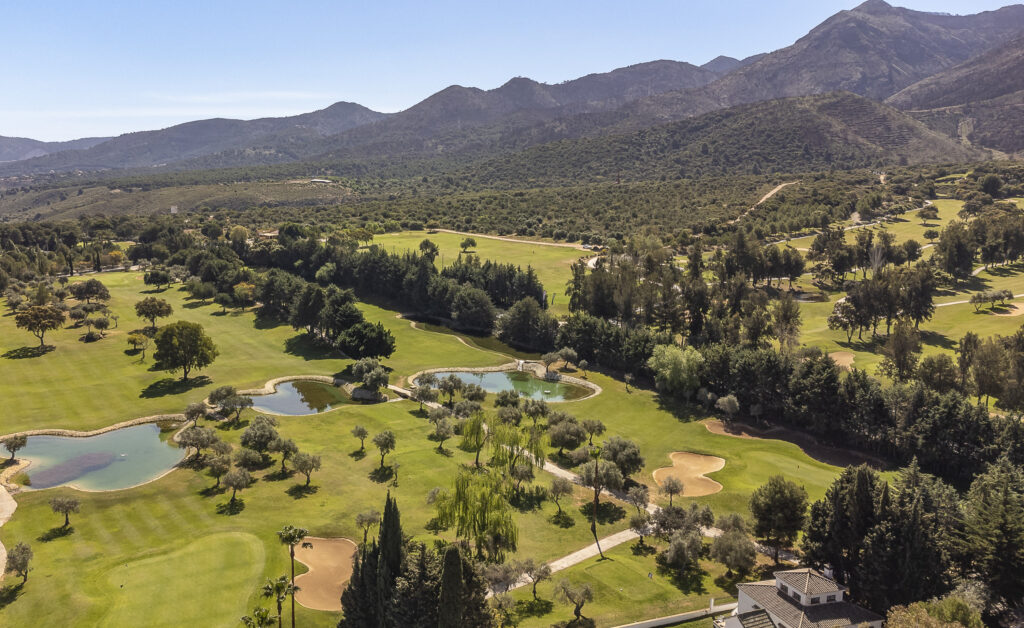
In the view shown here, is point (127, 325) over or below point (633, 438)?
over

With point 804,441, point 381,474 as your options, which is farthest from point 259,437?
point 804,441

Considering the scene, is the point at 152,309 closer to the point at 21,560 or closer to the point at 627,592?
the point at 21,560

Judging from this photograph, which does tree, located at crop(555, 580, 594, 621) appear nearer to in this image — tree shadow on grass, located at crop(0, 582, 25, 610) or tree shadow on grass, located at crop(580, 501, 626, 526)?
tree shadow on grass, located at crop(580, 501, 626, 526)

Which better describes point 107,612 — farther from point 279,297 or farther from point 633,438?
point 279,297

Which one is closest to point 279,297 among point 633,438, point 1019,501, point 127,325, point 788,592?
point 127,325

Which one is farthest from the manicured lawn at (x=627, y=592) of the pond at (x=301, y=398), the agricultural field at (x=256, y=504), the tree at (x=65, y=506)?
the pond at (x=301, y=398)
